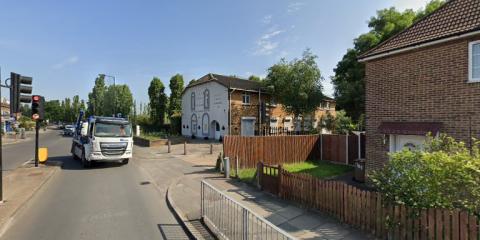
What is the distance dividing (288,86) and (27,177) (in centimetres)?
2143

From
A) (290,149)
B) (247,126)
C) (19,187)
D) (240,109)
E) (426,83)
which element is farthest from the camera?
(247,126)

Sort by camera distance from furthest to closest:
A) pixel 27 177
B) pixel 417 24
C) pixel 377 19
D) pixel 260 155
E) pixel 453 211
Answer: pixel 377 19 < pixel 260 155 < pixel 27 177 < pixel 417 24 < pixel 453 211

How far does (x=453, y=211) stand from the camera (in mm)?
4719

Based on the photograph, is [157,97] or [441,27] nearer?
[441,27]

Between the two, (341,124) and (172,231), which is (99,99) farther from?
(172,231)

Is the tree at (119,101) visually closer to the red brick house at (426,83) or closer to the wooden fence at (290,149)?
the wooden fence at (290,149)

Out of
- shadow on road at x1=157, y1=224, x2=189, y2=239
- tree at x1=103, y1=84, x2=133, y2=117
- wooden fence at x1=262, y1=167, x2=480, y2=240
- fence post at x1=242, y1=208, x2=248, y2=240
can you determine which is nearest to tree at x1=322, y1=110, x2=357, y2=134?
wooden fence at x1=262, y1=167, x2=480, y2=240

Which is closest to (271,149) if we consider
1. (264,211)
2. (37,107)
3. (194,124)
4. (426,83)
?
(264,211)

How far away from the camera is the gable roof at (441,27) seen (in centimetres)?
866

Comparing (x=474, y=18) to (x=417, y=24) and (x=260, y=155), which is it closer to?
(x=417, y=24)

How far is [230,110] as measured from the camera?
29.4m

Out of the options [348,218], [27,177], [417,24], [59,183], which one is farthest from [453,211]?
[27,177]

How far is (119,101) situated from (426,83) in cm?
4532

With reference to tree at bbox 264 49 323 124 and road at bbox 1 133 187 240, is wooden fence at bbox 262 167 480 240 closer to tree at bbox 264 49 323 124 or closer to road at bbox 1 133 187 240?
road at bbox 1 133 187 240
